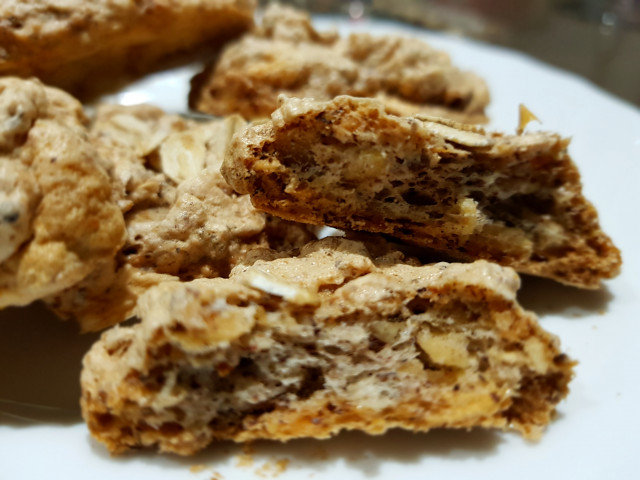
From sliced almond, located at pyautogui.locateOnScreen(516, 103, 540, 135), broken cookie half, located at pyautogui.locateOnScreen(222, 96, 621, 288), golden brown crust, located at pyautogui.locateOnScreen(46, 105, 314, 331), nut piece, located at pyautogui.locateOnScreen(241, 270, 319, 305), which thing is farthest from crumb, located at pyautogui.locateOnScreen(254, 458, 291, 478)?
sliced almond, located at pyautogui.locateOnScreen(516, 103, 540, 135)

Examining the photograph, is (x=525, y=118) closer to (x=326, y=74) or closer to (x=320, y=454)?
(x=326, y=74)

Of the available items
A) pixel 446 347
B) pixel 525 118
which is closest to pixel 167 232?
pixel 446 347

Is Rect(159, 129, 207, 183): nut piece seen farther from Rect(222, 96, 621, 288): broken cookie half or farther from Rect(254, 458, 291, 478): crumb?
Rect(254, 458, 291, 478): crumb

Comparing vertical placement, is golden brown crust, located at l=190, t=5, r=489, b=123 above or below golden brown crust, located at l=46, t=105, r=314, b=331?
above

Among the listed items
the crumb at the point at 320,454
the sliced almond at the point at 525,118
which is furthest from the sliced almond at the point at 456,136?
the crumb at the point at 320,454

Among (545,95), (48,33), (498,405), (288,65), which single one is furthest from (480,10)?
(498,405)

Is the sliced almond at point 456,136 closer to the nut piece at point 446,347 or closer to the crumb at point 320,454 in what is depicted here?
the nut piece at point 446,347
